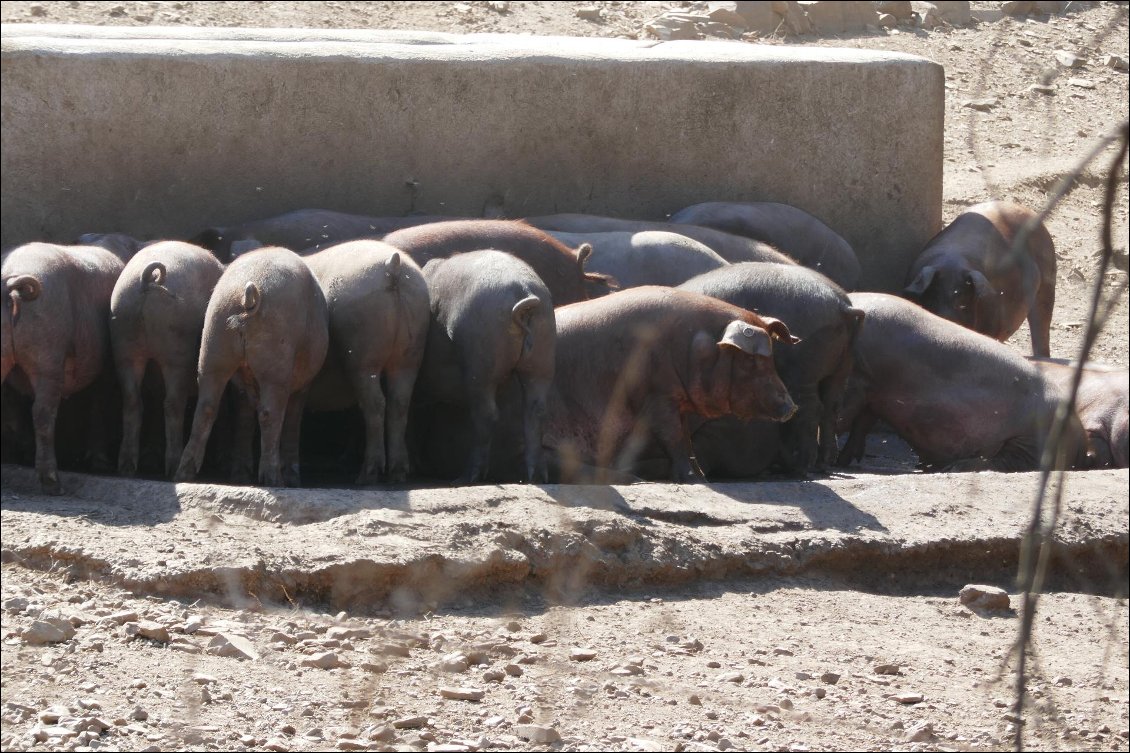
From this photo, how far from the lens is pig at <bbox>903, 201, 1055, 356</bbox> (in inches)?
351

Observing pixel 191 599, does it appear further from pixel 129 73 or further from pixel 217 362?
pixel 129 73

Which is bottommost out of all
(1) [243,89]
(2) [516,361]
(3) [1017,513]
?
(3) [1017,513]

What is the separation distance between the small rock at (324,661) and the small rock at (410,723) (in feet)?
1.24

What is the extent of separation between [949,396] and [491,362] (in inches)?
97.9

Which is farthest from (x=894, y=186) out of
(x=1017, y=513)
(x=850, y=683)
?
(x=850, y=683)

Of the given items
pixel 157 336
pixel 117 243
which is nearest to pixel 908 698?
pixel 157 336

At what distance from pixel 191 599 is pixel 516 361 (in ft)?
6.49

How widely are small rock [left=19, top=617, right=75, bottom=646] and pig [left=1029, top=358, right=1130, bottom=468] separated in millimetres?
4787

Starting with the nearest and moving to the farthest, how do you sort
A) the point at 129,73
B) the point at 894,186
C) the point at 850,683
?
the point at 850,683
the point at 129,73
the point at 894,186

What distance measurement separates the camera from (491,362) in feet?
20.4

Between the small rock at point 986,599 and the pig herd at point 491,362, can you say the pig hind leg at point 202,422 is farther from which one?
the small rock at point 986,599

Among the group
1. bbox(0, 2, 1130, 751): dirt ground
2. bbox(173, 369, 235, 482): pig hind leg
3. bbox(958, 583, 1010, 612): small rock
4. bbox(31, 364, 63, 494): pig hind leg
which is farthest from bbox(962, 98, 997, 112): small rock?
bbox(31, 364, 63, 494): pig hind leg

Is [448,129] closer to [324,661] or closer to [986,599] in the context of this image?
[986,599]

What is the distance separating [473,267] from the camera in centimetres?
644
